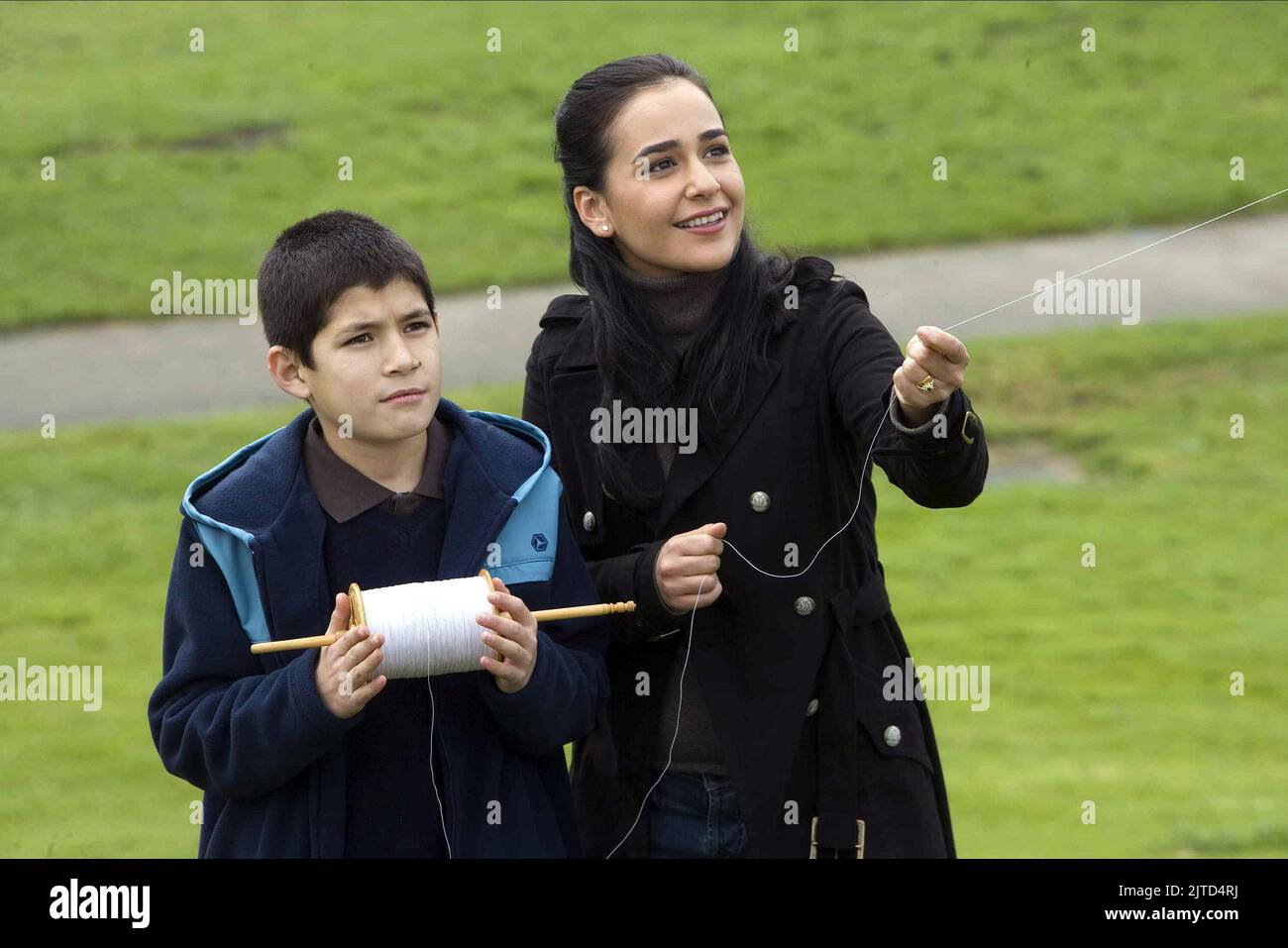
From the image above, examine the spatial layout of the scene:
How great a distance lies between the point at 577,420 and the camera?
3625 millimetres

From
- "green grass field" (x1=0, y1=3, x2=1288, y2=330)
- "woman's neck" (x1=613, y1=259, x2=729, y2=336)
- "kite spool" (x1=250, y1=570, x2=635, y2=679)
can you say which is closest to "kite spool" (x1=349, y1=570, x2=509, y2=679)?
"kite spool" (x1=250, y1=570, x2=635, y2=679)

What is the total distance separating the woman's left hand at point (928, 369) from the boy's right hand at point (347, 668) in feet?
2.96

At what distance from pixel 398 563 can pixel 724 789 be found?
676 mm

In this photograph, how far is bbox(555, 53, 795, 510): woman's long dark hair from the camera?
349 centimetres

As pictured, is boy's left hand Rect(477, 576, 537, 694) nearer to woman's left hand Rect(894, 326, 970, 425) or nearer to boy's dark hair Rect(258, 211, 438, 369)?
boy's dark hair Rect(258, 211, 438, 369)

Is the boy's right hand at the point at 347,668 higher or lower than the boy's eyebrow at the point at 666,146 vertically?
lower

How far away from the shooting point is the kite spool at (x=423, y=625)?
123 inches

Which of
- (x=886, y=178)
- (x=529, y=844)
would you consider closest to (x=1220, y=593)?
(x=886, y=178)

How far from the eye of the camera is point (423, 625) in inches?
123

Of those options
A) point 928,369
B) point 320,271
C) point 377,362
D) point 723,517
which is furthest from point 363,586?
point 928,369

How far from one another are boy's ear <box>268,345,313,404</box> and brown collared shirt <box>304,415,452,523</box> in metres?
0.08

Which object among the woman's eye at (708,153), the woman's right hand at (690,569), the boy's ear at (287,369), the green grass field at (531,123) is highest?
the green grass field at (531,123)

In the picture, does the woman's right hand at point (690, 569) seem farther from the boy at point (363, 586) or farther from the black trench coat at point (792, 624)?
the boy at point (363, 586)

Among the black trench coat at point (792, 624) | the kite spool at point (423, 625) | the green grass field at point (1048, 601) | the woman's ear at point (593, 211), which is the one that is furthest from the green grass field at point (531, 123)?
the kite spool at point (423, 625)
